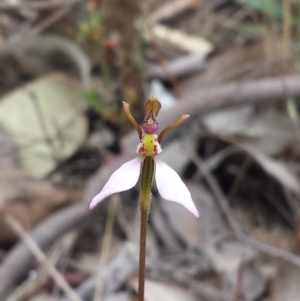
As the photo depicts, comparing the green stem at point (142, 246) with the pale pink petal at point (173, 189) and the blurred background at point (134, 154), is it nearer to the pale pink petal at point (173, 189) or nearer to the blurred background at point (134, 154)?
the pale pink petal at point (173, 189)

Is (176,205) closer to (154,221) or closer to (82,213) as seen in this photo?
(154,221)

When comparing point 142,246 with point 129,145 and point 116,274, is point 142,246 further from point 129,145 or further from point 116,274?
point 129,145

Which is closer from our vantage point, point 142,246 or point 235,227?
point 142,246

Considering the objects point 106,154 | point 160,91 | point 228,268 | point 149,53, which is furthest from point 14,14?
point 228,268

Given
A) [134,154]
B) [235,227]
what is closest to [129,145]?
[134,154]

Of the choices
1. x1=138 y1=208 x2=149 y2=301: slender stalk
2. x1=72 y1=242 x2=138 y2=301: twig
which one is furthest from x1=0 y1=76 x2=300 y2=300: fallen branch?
x1=138 y1=208 x2=149 y2=301: slender stalk

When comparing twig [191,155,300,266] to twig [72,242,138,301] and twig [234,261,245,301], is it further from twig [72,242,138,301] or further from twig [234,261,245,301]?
twig [72,242,138,301]

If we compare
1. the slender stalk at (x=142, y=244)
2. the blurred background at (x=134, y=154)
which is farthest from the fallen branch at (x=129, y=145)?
the slender stalk at (x=142, y=244)
